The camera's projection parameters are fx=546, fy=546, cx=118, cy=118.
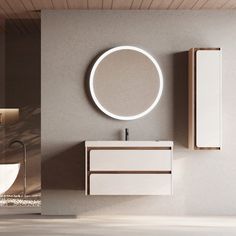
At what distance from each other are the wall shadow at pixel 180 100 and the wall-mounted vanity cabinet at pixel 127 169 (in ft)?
1.30

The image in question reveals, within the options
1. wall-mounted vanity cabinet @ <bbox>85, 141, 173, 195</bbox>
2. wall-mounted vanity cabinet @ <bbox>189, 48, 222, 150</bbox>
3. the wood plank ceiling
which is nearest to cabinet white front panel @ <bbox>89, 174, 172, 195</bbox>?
wall-mounted vanity cabinet @ <bbox>85, 141, 173, 195</bbox>

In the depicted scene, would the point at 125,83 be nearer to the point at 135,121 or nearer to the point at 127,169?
the point at 135,121

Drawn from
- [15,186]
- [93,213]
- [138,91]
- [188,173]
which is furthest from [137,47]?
[15,186]

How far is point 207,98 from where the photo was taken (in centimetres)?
561

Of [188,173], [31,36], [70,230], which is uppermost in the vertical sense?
[31,36]

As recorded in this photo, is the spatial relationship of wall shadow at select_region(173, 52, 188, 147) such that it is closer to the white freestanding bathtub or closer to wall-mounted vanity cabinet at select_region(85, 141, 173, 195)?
wall-mounted vanity cabinet at select_region(85, 141, 173, 195)

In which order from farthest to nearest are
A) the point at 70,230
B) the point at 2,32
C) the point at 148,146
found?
the point at 2,32
the point at 148,146
the point at 70,230

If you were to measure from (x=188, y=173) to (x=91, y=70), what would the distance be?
151 cm

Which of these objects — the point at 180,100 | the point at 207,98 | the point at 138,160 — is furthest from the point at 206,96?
the point at 138,160

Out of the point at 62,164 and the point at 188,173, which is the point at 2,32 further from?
the point at 188,173

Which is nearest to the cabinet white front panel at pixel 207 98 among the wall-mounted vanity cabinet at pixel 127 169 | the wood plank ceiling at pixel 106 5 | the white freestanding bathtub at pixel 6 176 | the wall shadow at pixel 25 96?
the wall-mounted vanity cabinet at pixel 127 169

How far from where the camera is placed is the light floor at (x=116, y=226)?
4852mm

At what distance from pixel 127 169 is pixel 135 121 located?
60 centimetres

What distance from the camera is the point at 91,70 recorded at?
19.1 feet
